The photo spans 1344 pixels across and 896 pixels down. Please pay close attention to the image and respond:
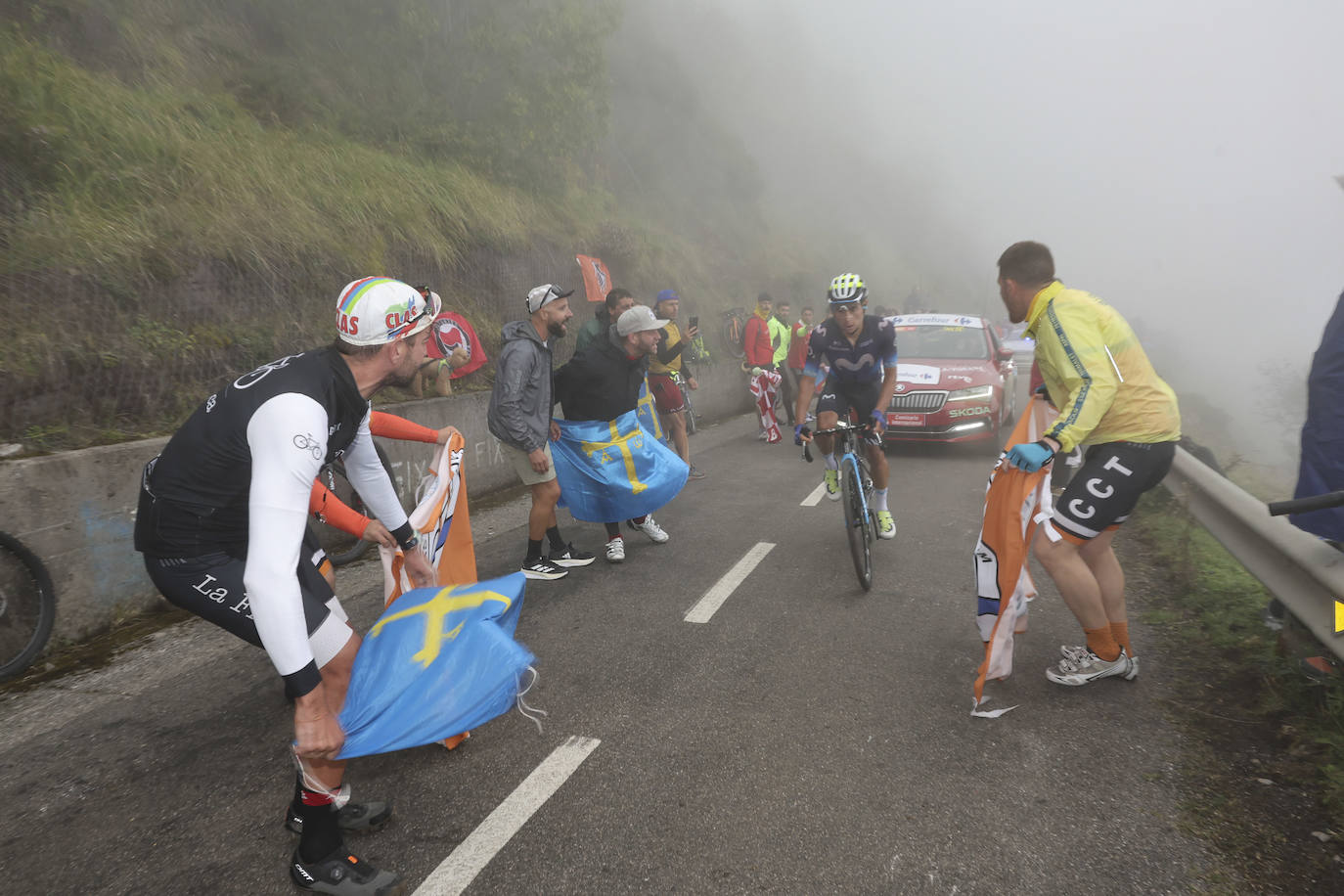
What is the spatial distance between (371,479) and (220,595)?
73 cm

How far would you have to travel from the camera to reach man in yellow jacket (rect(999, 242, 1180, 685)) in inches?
128

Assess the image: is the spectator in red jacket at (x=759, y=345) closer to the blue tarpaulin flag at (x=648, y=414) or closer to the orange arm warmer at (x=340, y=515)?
the blue tarpaulin flag at (x=648, y=414)

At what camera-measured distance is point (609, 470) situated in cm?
569

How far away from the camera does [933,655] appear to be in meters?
4.09

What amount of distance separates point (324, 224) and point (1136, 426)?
871 cm

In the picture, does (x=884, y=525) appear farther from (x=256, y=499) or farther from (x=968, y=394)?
(x=256, y=499)

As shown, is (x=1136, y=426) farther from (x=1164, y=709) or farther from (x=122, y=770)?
(x=122, y=770)

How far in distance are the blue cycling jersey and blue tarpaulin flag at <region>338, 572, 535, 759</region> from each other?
14.2ft

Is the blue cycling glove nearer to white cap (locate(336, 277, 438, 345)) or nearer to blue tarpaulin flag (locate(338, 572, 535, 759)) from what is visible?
blue tarpaulin flag (locate(338, 572, 535, 759))

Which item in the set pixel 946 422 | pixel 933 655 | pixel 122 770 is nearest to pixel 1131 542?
pixel 933 655

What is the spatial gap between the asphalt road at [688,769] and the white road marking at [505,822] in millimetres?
28

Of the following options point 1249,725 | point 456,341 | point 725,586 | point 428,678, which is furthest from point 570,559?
point 456,341

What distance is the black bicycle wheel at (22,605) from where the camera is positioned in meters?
4.04

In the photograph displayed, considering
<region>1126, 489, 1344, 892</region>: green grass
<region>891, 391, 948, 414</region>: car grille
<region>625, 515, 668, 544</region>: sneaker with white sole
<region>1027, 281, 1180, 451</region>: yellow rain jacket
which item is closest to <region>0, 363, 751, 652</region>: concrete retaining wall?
<region>625, 515, 668, 544</region>: sneaker with white sole
